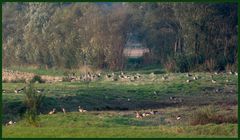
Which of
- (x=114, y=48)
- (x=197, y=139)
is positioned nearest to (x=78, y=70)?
(x=114, y=48)

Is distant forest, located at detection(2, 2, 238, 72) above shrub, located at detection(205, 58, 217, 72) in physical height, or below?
above

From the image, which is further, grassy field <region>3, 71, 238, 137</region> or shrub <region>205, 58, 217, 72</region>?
shrub <region>205, 58, 217, 72</region>

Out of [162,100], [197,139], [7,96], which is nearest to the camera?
[197,139]

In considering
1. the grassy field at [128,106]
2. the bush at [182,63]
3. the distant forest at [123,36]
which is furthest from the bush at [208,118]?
the bush at [182,63]

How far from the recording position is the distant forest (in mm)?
49062

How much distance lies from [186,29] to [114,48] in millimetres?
5029

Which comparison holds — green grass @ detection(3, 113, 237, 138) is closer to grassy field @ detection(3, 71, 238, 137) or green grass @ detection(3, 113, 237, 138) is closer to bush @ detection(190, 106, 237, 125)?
grassy field @ detection(3, 71, 238, 137)

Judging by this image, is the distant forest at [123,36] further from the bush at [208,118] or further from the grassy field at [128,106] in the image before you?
the bush at [208,118]

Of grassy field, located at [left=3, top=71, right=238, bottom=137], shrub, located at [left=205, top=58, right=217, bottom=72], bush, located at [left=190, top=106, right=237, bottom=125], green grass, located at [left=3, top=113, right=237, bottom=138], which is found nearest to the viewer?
green grass, located at [left=3, top=113, right=237, bottom=138]

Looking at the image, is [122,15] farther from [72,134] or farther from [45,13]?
[72,134]

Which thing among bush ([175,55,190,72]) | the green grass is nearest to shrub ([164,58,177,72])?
bush ([175,55,190,72])

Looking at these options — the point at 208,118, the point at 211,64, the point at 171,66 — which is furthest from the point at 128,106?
the point at 211,64

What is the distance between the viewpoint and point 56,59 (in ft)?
181

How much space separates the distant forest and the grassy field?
707cm
